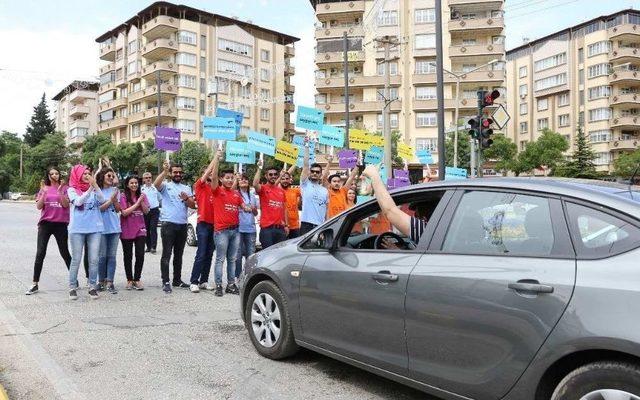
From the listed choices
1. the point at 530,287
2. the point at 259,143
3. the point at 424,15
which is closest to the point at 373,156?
the point at 259,143

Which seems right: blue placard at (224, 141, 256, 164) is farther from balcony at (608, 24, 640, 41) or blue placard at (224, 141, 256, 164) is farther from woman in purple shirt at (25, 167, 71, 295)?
balcony at (608, 24, 640, 41)

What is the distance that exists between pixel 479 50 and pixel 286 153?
160 feet

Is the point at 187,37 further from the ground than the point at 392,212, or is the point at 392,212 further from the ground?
the point at 187,37

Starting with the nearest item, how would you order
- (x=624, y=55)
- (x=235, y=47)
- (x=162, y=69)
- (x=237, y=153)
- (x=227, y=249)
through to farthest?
(x=227, y=249), (x=237, y=153), (x=624, y=55), (x=162, y=69), (x=235, y=47)

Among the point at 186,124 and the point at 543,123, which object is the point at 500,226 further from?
the point at 543,123

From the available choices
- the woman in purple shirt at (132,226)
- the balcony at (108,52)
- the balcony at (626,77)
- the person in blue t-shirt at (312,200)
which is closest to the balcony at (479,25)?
the balcony at (626,77)

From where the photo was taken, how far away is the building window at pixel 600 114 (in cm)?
6388

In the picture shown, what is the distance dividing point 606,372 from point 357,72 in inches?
2329

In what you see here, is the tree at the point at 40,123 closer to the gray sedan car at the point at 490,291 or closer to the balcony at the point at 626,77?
the balcony at the point at 626,77

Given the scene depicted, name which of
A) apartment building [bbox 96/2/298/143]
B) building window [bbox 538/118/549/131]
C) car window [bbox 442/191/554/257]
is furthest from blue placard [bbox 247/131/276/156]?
building window [bbox 538/118/549/131]

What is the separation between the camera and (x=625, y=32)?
204ft

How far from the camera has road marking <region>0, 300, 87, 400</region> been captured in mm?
4207

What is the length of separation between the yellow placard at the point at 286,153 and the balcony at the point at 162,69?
5601 centimetres

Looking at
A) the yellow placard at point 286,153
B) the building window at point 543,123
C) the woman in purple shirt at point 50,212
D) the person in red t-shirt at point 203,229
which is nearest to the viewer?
the woman in purple shirt at point 50,212
